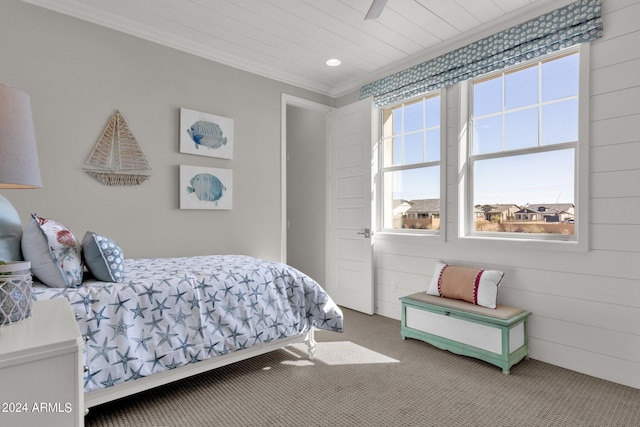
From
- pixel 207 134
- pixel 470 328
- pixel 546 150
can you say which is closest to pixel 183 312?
pixel 207 134

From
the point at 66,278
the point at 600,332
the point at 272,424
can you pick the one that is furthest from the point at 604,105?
the point at 66,278

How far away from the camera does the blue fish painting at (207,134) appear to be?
10.3ft

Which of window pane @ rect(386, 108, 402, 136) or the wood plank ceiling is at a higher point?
the wood plank ceiling

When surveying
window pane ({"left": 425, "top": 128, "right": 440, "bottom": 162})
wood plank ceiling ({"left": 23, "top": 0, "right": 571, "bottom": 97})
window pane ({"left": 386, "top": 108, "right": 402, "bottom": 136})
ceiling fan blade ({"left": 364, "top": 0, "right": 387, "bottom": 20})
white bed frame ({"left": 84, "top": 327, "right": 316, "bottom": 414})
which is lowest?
white bed frame ({"left": 84, "top": 327, "right": 316, "bottom": 414})

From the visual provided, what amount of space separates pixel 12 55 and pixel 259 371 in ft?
8.89

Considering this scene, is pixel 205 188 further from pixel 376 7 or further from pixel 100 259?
pixel 376 7

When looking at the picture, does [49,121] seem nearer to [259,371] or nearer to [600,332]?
[259,371]

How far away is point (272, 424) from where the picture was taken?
1812 millimetres

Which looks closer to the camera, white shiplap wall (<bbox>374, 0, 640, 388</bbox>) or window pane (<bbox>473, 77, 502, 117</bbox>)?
white shiplap wall (<bbox>374, 0, 640, 388</bbox>)

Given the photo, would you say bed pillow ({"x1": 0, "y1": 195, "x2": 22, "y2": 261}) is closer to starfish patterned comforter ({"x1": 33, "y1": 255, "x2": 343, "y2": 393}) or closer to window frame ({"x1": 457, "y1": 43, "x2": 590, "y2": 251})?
starfish patterned comforter ({"x1": 33, "y1": 255, "x2": 343, "y2": 393})

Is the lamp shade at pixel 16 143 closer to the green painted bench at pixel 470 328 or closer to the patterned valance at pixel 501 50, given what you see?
the green painted bench at pixel 470 328

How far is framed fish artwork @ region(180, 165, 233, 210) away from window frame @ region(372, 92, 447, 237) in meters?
1.54

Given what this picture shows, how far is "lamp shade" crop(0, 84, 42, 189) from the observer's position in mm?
1074

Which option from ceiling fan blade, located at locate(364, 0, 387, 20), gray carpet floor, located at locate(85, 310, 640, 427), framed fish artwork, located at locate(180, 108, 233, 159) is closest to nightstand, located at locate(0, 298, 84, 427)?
gray carpet floor, located at locate(85, 310, 640, 427)
